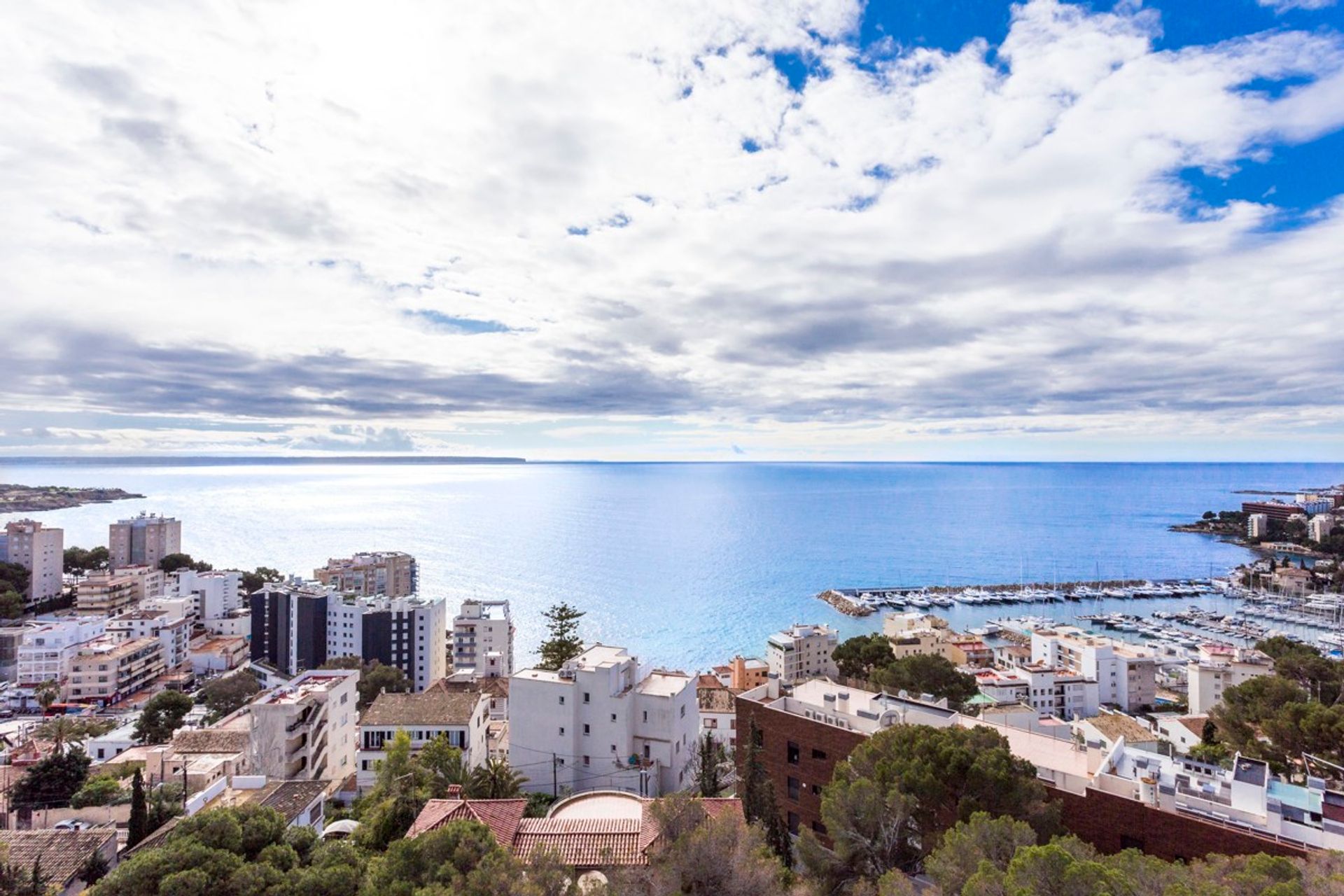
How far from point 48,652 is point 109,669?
3639mm

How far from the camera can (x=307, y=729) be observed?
23078 mm

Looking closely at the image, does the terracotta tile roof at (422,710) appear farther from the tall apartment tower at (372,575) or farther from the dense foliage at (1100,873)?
the tall apartment tower at (372,575)

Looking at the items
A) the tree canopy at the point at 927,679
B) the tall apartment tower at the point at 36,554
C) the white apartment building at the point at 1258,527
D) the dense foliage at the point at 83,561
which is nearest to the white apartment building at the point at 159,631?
the tall apartment tower at the point at 36,554

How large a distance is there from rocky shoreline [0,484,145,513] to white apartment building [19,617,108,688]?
142022 millimetres

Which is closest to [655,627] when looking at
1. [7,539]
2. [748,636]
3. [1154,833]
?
[748,636]

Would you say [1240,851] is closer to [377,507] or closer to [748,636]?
[748,636]

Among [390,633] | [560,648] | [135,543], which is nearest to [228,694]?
[390,633]

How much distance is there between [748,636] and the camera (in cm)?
5575

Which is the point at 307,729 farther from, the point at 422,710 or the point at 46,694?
the point at 46,694

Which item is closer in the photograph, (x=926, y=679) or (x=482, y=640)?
(x=926, y=679)

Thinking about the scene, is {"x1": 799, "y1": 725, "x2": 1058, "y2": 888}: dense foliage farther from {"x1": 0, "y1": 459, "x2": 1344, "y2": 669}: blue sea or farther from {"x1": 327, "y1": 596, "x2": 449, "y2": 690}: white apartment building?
{"x1": 327, "y1": 596, "x2": 449, "y2": 690}: white apartment building

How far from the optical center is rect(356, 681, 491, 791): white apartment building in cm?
2428

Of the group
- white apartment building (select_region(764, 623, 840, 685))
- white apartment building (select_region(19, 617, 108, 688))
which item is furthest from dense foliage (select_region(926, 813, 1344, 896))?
white apartment building (select_region(19, 617, 108, 688))

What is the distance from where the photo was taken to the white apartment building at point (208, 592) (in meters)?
58.3
